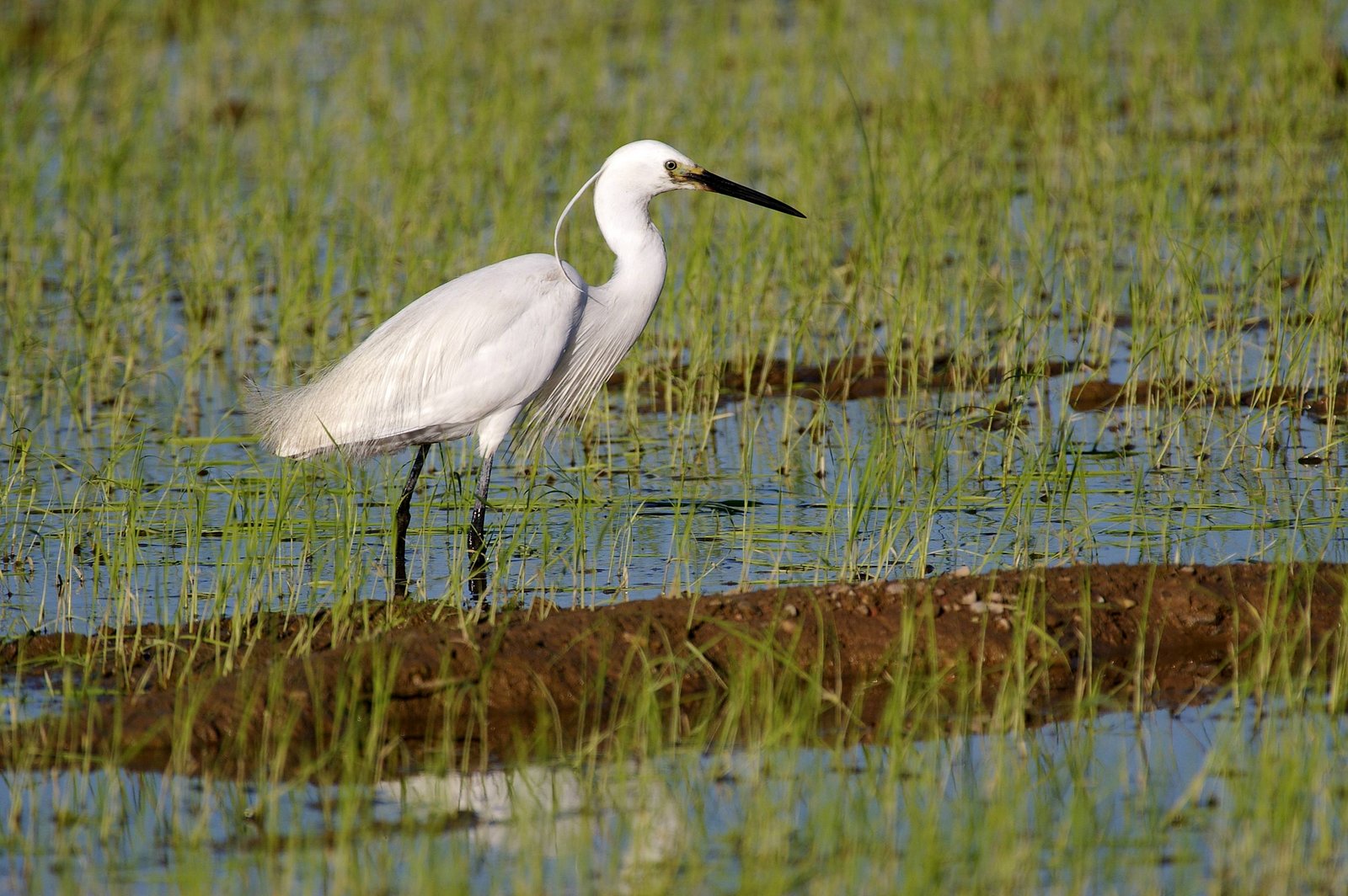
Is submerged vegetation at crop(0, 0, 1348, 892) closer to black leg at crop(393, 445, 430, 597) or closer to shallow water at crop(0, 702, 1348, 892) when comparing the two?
shallow water at crop(0, 702, 1348, 892)

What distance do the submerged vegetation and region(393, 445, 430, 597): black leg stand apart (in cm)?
12

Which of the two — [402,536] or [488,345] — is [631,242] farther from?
[402,536]

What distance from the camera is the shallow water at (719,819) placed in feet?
11.5

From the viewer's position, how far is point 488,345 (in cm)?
615

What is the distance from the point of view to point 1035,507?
621 cm

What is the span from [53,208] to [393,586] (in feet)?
22.6

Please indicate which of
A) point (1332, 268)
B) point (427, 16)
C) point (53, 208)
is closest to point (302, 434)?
point (1332, 268)

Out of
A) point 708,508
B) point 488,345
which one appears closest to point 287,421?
point 488,345

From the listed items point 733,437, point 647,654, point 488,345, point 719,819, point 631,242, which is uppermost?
point 631,242

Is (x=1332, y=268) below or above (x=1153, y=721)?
above

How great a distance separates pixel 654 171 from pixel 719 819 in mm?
A: 2977

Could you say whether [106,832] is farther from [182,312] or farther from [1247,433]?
[182,312]

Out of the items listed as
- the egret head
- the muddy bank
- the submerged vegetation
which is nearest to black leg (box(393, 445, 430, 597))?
the submerged vegetation

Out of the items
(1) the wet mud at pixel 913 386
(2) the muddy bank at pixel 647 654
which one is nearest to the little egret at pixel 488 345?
(1) the wet mud at pixel 913 386
